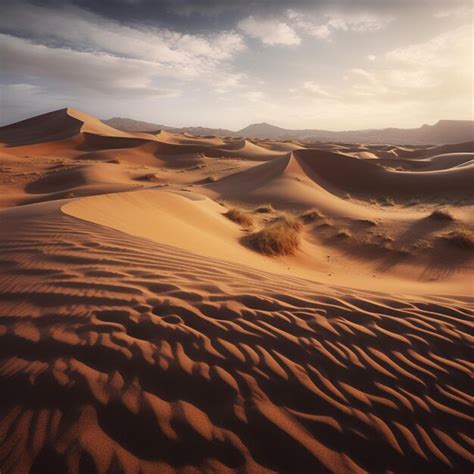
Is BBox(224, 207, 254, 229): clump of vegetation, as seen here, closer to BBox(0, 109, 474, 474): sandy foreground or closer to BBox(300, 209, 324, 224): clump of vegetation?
BBox(300, 209, 324, 224): clump of vegetation

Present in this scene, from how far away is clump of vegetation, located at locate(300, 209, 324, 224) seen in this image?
36.8 ft

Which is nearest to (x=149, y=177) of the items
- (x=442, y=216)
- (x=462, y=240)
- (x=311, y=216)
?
(x=311, y=216)

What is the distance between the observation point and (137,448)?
6.16 feet

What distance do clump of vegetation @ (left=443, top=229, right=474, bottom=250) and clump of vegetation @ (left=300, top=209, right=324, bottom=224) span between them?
4.01 m

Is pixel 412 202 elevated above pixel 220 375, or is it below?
below

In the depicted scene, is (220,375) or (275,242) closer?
(220,375)

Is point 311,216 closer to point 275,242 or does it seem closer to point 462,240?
point 275,242

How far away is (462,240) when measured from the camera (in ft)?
26.5

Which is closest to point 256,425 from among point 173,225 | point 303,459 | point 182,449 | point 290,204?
point 303,459

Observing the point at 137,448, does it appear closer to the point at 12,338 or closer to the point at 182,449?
the point at 182,449

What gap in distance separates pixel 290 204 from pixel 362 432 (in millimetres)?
11821

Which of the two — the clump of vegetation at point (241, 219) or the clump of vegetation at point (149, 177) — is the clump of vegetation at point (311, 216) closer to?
the clump of vegetation at point (241, 219)

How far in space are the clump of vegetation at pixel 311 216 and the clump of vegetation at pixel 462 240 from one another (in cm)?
401

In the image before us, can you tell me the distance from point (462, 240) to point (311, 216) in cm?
459
